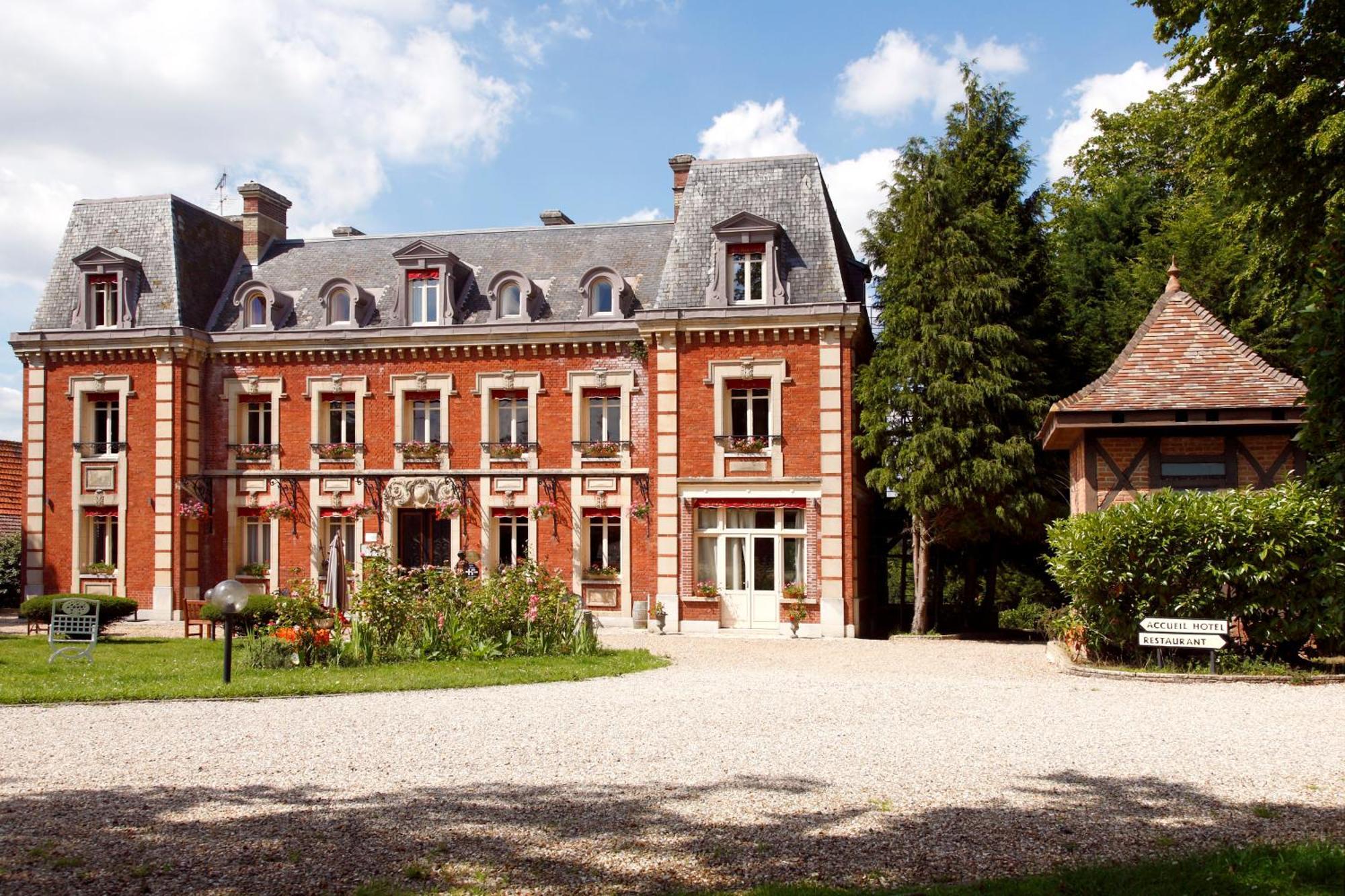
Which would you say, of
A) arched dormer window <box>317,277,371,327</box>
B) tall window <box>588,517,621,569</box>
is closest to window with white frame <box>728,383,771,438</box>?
tall window <box>588,517,621,569</box>

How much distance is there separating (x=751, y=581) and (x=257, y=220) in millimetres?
16225

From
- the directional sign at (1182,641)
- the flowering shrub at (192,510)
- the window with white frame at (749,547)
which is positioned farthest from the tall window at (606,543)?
the directional sign at (1182,641)

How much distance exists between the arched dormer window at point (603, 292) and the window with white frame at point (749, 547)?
4.96m

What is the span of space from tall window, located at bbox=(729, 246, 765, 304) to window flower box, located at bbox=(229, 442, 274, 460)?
1148 centimetres

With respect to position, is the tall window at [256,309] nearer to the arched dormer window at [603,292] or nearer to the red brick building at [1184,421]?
the arched dormer window at [603,292]

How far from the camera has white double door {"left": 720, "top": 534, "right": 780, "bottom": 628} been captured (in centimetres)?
2350

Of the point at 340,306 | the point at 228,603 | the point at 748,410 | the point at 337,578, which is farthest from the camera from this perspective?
the point at 340,306

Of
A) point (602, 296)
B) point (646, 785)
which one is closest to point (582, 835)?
point (646, 785)

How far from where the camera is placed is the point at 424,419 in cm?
2653

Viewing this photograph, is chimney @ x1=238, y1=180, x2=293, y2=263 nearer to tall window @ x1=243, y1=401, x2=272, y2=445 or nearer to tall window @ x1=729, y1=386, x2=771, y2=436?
tall window @ x1=243, y1=401, x2=272, y2=445

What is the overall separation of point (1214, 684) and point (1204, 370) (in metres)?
5.76

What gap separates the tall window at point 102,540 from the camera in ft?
87.3

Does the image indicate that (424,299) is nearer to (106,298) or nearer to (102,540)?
(106,298)

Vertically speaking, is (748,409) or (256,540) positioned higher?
(748,409)
